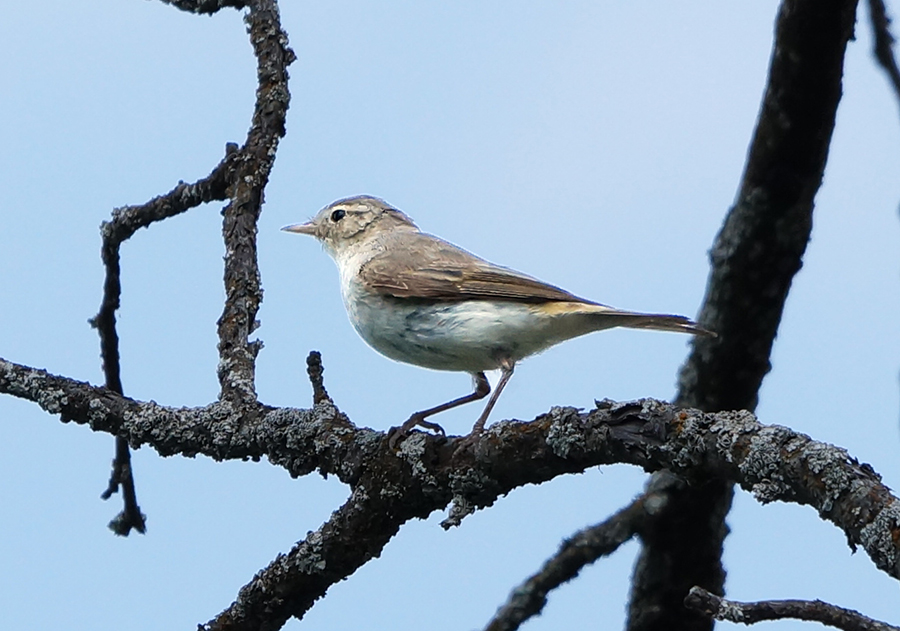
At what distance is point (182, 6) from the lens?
19.6ft

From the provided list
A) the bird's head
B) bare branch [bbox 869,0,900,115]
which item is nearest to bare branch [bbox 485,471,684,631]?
bare branch [bbox 869,0,900,115]

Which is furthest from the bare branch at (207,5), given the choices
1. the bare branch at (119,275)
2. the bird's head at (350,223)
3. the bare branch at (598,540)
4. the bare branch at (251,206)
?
the bare branch at (598,540)

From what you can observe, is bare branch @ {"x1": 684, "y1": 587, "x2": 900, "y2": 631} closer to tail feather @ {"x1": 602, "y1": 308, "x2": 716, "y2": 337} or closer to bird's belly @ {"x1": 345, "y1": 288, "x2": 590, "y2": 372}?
tail feather @ {"x1": 602, "y1": 308, "x2": 716, "y2": 337}

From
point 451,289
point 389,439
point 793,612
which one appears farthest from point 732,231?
point 793,612

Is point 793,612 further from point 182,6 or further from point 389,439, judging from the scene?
point 182,6

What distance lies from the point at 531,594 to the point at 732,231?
1.89 meters

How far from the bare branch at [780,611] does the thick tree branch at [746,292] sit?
9.76 ft

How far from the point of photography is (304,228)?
286 inches

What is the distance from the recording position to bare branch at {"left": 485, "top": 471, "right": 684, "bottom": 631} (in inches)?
219

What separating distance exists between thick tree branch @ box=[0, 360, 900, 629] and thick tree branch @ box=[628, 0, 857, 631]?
188 centimetres

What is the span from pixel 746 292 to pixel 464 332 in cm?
131

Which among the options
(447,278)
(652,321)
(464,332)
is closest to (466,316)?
(464,332)

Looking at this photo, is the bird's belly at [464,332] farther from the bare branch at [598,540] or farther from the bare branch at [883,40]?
the bare branch at [883,40]

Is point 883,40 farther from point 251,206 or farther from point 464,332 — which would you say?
point 251,206
